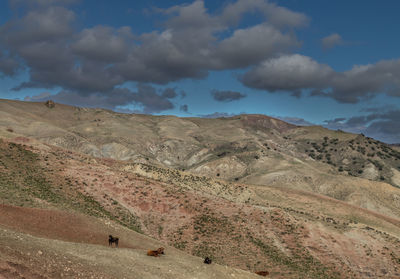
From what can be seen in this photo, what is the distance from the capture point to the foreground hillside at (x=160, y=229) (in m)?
27.3

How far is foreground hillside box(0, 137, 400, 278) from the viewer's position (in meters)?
27.3

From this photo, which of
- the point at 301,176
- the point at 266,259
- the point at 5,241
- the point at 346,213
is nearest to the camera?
the point at 5,241

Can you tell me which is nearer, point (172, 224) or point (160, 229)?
point (160, 229)

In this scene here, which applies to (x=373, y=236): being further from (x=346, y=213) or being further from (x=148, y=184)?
(x=148, y=184)

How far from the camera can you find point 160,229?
48469mm

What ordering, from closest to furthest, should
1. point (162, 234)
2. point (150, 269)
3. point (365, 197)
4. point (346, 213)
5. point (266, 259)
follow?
point (150, 269)
point (266, 259)
point (162, 234)
point (346, 213)
point (365, 197)

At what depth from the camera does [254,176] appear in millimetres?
125312

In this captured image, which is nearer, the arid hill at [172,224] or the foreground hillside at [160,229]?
the arid hill at [172,224]

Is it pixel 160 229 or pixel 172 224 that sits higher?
pixel 172 224

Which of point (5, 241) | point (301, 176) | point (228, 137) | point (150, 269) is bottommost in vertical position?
point (150, 269)

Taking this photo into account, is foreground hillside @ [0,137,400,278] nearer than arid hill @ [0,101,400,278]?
No

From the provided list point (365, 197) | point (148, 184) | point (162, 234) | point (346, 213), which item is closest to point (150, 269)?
point (162, 234)

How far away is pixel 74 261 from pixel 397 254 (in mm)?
48881

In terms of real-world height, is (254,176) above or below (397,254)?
above
